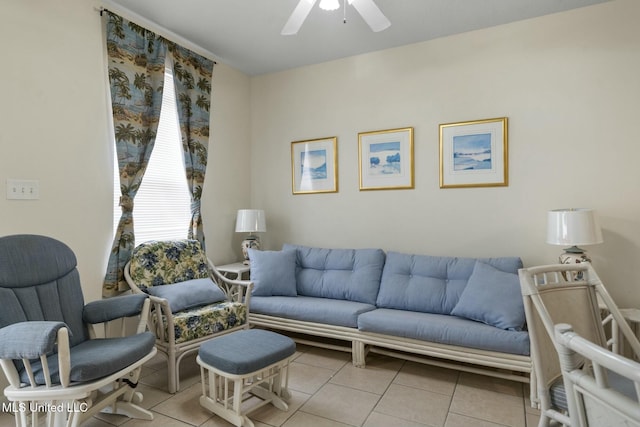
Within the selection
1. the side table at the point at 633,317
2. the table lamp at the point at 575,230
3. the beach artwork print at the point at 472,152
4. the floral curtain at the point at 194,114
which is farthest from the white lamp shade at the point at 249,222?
the side table at the point at 633,317

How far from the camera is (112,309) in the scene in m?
2.20

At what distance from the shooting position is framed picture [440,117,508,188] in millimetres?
3107

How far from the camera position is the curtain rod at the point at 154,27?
2.77 m

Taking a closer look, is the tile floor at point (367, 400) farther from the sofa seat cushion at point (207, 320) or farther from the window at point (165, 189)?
the window at point (165, 189)

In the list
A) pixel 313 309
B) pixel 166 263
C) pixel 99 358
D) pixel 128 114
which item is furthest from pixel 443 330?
pixel 128 114

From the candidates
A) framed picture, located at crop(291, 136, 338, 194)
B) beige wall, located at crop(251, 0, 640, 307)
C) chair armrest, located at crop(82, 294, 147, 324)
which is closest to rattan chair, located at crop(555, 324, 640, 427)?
chair armrest, located at crop(82, 294, 147, 324)

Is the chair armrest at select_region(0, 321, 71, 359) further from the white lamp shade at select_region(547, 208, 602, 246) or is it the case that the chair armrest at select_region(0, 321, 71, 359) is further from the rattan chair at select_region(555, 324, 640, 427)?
the white lamp shade at select_region(547, 208, 602, 246)

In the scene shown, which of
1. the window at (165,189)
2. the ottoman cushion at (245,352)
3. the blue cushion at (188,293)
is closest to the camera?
the ottoman cushion at (245,352)

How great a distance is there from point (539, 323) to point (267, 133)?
350 cm

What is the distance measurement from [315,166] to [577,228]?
244 cm

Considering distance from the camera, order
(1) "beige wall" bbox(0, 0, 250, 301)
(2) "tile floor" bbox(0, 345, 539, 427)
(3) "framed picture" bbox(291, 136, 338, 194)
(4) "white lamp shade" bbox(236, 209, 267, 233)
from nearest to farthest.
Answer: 1. (2) "tile floor" bbox(0, 345, 539, 427)
2. (1) "beige wall" bbox(0, 0, 250, 301)
3. (4) "white lamp shade" bbox(236, 209, 267, 233)
4. (3) "framed picture" bbox(291, 136, 338, 194)

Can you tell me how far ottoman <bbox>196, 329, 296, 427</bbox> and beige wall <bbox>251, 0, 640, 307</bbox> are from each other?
5.72 ft

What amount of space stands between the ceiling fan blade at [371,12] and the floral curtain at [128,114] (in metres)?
1.88

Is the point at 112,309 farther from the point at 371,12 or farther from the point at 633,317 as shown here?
the point at 633,317
